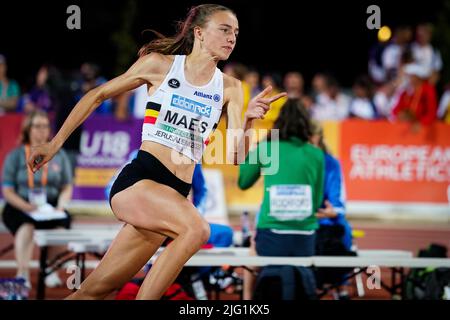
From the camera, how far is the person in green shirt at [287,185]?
7.08 m

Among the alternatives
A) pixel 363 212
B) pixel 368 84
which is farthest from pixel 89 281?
pixel 368 84

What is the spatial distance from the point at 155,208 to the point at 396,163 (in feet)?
33.2

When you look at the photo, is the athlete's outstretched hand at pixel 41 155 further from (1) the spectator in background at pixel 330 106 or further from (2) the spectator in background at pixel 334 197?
(1) the spectator in background at pixel 330 106

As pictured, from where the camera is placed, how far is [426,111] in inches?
583

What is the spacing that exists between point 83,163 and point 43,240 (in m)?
6.23

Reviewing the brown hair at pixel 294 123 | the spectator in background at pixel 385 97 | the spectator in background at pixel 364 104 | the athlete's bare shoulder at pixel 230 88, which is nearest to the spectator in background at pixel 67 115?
the spectator in background at pixel 364 104

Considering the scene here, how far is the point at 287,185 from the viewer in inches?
280

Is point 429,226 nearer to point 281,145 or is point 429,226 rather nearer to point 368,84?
point 368,84

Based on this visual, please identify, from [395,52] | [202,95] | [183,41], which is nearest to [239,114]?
[202,95]

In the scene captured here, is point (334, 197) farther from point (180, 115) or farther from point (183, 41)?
point (180, 115)

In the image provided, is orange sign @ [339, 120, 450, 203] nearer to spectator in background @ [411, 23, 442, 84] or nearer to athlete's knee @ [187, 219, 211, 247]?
spectator in background @ [411, 23, 442, 84]

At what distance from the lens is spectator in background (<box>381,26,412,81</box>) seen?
56.0 ft

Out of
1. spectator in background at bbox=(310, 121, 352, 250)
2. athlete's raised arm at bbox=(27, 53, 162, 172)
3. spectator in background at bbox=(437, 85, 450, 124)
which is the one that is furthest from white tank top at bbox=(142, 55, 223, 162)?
spectator in background at bbox=(437, 85, 450, 124)

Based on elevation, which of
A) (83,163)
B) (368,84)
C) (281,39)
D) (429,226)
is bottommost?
(429,226)
